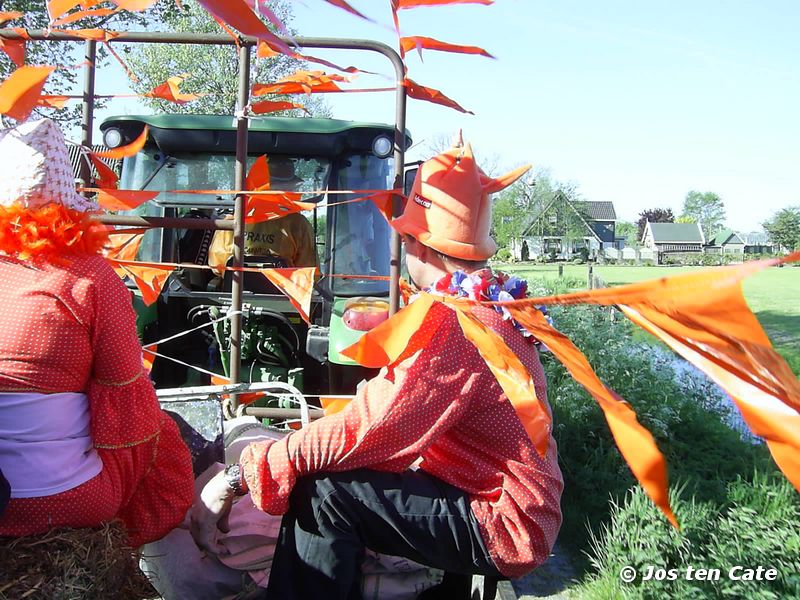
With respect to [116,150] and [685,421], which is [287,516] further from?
[685,421]

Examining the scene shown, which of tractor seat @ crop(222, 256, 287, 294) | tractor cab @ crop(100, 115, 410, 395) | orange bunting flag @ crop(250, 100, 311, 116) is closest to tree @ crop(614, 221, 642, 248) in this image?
tractor seat @ crop(222, 256, 287, 294)

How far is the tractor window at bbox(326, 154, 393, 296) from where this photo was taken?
470 centimetres

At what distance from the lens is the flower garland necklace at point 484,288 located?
2139mm

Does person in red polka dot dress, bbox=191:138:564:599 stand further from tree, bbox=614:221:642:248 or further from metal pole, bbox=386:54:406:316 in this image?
tree, bbox=614:221:642:248

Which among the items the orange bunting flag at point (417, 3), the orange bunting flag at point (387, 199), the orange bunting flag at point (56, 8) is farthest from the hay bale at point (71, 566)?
the orange bunting flag at point (56, 8)

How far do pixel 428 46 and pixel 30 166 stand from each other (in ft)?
6.00

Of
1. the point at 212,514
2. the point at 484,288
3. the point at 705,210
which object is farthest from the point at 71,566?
the point at 705,210

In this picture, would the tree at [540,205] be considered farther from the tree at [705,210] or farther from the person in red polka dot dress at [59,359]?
the person in red polka dot dress at [59,359]

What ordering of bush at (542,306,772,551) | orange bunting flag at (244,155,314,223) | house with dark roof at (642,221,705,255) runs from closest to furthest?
orange bunting flag at (244,155,314,223) → bush at (542,306,772,551) → house with dark roof at (642,221,705,255)

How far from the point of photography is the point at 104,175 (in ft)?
13.3

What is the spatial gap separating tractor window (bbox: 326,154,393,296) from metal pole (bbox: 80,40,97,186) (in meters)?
1.56

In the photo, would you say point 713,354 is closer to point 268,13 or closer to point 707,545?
point 268,13

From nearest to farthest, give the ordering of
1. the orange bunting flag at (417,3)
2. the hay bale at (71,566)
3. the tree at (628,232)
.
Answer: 1. the hay bale at (71,566)
2. the orange bunting flag at (417,3)
3. the tree at (628,232)

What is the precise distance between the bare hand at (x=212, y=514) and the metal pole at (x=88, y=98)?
7.35 feet
